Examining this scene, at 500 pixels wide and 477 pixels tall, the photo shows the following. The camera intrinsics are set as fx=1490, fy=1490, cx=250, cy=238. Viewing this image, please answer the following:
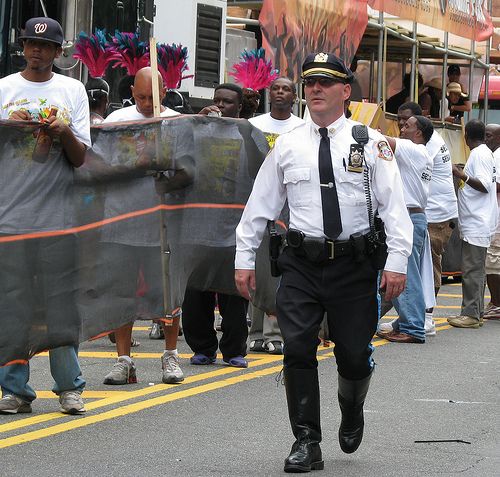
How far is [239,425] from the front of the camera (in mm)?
8117

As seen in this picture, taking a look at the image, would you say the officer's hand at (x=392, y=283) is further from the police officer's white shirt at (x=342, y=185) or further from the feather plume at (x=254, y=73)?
the feather plume at (x=254, y=73)

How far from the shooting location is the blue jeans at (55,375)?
8.17 meters

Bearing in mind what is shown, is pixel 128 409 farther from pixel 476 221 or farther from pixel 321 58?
pixel 476 221

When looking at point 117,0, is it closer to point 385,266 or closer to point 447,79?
point 385,266

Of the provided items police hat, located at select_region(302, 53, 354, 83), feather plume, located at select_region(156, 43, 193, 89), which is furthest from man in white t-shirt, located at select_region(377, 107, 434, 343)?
police hat, located at select_region(302, 53, 354, 83)

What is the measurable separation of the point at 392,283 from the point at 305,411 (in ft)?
2.37

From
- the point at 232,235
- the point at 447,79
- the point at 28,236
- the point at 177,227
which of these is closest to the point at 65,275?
the point at 28,236

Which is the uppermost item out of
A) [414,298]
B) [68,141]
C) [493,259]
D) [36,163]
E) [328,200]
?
[68,141]

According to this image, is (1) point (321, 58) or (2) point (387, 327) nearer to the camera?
(1) point (321, 58)

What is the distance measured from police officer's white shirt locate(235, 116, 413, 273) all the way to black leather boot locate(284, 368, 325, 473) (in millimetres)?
577

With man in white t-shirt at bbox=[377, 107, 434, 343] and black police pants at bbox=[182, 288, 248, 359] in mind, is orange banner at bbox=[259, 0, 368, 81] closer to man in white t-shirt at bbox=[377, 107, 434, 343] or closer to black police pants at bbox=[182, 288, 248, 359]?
man in white t-shirt at bbox=[377, 107, 434, 343]

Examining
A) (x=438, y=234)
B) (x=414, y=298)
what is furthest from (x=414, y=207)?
(x=438, y=234)

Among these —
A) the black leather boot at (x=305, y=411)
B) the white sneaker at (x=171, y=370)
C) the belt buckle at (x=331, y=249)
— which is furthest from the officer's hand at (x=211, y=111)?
the black leather boot at (x=305, y=411)

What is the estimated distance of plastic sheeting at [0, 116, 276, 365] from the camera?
25.6 ft
